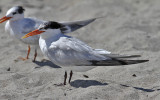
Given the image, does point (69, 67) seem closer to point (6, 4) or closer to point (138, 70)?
point (138, 70)

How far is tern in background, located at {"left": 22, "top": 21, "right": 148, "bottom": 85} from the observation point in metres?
4.47

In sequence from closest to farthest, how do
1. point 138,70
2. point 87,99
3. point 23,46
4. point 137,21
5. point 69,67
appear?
point 87,99, point 69,67, point 138,70, point 23,46, point 137,21

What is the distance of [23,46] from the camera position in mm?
6859

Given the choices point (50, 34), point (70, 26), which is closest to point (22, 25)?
point (70, 26)

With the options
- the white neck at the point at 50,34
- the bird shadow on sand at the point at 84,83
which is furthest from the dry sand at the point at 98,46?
the white neck at the point at 50,34

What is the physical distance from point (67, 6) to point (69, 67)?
467 cm

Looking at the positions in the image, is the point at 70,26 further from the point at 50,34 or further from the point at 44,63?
the point at 44,63

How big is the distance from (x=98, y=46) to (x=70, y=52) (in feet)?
7.28

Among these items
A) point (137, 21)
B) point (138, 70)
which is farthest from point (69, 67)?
point (137, 21)

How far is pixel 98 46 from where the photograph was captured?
6.82 metres

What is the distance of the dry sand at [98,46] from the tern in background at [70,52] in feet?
1.32

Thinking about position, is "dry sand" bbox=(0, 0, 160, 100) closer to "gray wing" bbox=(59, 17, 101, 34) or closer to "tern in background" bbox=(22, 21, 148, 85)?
"tern in background" bbox=(22, 21, 148, 85)

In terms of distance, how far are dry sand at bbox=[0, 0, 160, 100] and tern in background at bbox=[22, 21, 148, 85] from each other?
0.40m

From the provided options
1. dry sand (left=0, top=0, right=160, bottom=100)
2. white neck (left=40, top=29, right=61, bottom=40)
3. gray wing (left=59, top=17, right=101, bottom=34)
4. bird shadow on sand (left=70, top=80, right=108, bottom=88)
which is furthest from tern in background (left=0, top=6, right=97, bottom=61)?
bird shadow on sand (left=70, top=80, right=108, bottom=88)
